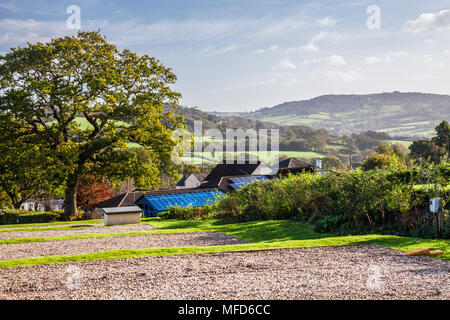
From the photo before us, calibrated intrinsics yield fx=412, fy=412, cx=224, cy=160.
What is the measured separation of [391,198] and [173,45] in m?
13.4

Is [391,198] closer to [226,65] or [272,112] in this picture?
[226,65]

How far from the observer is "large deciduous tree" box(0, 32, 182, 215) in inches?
856

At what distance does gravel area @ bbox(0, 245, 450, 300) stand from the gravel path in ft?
9.28

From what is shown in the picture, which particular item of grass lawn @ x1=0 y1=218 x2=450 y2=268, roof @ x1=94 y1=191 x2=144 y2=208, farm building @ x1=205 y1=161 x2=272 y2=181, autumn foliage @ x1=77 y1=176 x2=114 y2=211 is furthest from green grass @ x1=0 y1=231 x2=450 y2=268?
farm building @ x1=205 y1=161 x2=272 y2=181

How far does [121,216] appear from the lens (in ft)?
64.0

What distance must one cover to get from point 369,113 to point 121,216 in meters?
146

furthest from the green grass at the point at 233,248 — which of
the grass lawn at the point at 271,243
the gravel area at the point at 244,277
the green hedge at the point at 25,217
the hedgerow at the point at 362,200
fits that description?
the green hedge at the point at 25,217

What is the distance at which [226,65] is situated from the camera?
23.0m

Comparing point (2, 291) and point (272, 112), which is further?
point (272, 112)

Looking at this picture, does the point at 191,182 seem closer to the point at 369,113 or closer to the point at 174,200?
the point at 174,200

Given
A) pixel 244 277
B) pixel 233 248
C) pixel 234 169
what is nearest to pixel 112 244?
pixel 233 248

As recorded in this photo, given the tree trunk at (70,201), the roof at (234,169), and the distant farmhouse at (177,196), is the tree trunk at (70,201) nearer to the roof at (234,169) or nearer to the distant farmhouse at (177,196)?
the distant farmhouse at (177,196)
